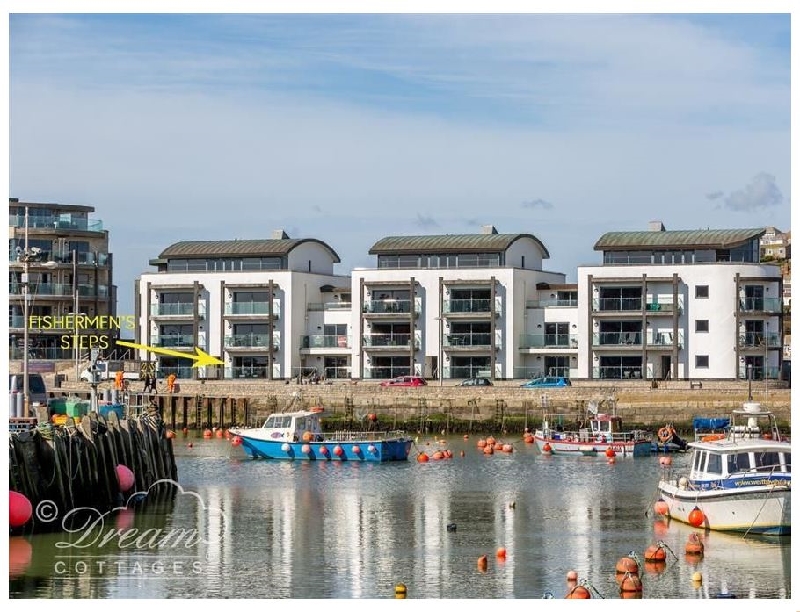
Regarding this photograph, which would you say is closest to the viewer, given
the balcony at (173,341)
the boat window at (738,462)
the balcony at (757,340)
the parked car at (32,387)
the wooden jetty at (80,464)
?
the wooden jetty at (80,464)

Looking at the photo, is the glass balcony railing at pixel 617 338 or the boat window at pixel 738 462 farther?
the glass balcony railing at pixel 617 338

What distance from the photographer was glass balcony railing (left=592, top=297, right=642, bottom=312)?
82125mm

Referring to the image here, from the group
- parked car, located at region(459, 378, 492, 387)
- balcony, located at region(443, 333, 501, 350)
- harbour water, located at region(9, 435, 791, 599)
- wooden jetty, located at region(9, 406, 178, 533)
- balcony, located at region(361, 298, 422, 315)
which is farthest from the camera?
balcony, located at region(361, 298, 422, 315)

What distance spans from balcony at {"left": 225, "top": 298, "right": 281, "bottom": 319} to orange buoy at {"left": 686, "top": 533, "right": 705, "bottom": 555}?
5488 cm

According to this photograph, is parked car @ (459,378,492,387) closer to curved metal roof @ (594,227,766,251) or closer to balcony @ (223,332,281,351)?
curved metal roof @ (594,227,766,251)

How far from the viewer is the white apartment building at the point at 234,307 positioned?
3472 inches

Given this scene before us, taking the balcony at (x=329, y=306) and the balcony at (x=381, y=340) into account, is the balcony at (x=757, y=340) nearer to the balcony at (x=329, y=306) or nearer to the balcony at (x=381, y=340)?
the balcony at (x=381, y=340)

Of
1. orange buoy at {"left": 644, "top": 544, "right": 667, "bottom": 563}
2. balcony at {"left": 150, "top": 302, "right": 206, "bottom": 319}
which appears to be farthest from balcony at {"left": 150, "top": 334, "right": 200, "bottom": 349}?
orange buoy at {"left": 644, "top": 544, "right": 667, "bottom": 563}

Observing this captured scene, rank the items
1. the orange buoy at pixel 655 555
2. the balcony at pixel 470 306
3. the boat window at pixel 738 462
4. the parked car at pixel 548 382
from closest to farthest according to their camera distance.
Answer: the orange buoy at pixel 655 555, the boat window at pixel 738 462, the parked car at pixel 548 382, the balcony at pixel 470 306

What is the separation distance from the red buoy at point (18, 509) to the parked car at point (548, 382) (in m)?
44.3

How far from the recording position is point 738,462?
123 ft

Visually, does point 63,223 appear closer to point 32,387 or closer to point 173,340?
point 173,340

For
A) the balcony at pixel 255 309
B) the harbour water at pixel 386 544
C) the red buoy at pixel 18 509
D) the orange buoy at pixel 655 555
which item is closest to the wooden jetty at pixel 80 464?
the red buoy at pixel 18 509
